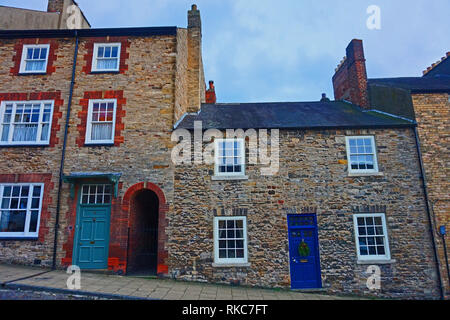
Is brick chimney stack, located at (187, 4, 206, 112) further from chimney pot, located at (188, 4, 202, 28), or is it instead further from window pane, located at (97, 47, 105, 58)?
window pane, located at (97, 47, 105, 58)

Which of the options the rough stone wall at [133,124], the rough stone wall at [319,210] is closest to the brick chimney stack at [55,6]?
the rough stone wall at [133,124]

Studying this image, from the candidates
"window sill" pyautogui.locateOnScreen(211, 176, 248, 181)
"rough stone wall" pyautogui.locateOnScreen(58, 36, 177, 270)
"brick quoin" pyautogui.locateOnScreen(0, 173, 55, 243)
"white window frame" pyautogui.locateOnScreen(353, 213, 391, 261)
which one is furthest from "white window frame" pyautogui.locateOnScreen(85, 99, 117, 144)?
"white window frame" pyautogui.locateOnScreen(353, 213, 391, 261)

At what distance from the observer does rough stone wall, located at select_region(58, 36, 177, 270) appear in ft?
34.4

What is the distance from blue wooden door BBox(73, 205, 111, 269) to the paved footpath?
0.52 meters

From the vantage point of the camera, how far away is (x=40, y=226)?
1029 centimetres

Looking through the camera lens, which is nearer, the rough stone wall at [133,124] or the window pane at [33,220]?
the window pane at [33,220]

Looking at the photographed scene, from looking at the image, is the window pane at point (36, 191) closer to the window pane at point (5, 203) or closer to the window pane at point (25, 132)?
the window pane at point (5, 203)

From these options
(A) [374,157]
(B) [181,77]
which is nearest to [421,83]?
(A) [374,157]

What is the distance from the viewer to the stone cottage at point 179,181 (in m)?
10.0

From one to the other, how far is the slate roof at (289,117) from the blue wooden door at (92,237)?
454cm

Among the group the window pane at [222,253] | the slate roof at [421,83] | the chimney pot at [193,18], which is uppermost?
the chimney pot at [193,18]

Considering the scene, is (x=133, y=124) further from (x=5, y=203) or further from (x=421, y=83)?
(x=421, y=83)

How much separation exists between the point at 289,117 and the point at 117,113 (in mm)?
7375
